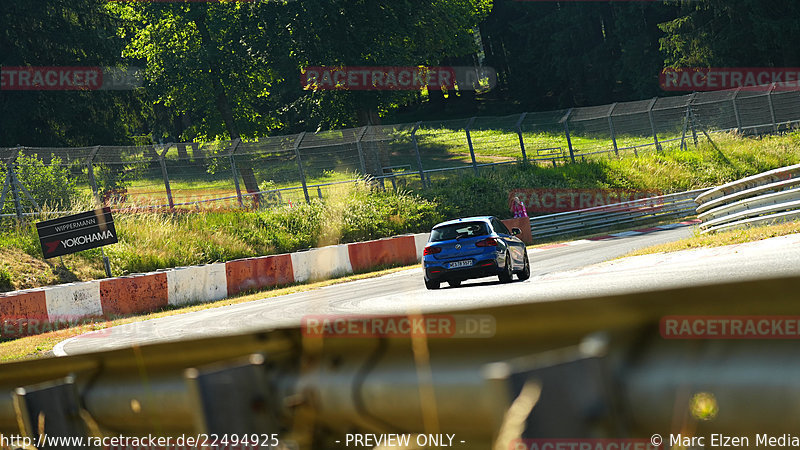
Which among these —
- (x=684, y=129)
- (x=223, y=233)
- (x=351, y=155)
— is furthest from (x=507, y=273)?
(x=684, y=129)

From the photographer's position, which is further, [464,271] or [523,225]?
[523,225]

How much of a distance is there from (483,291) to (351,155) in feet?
58.6

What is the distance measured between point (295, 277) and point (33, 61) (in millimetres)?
21784

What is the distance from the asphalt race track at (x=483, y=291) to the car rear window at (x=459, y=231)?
1085mm

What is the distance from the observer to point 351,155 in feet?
103

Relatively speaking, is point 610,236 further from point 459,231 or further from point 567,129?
point 459,231

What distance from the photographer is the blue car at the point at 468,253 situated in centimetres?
1586

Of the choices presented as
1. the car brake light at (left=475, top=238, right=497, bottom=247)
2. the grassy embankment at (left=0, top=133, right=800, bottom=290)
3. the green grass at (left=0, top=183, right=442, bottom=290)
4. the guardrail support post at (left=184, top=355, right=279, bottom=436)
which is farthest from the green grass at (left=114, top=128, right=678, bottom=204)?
the guardrail support post at (left=184, top=355, right=279, bottom=436)

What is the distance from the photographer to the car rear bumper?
51.9ft

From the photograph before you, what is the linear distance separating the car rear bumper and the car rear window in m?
0.55

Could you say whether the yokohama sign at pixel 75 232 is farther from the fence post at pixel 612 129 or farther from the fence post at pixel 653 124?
the fence post at pixel 653 124

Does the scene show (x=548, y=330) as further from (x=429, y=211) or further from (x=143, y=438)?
(x=429, y=211)

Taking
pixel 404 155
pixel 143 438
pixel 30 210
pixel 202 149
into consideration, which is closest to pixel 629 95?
pixel 404 155

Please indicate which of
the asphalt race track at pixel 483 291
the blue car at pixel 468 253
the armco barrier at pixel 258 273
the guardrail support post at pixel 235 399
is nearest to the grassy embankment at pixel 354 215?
the armco barrier at pixel 258 273
